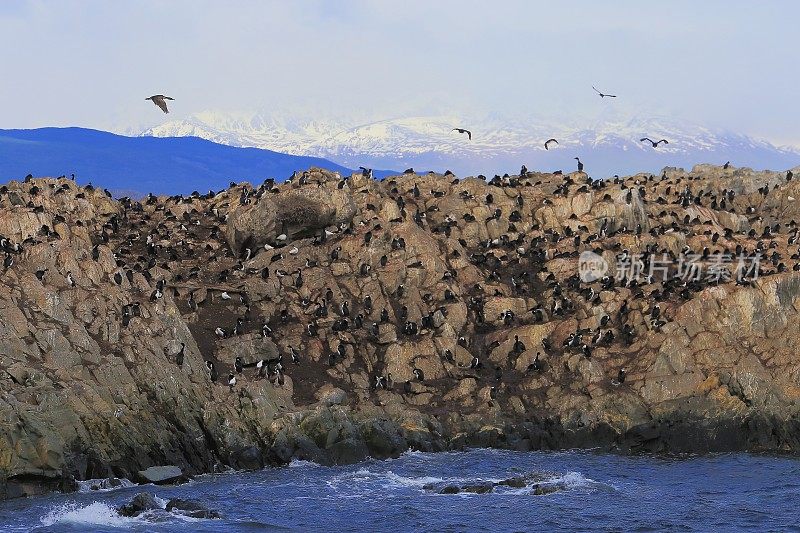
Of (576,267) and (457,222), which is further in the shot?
(457,222)

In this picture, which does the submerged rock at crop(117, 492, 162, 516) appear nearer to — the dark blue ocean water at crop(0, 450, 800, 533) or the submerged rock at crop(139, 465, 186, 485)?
the dark blue ocean water at crop(0, 450, 800, 533)

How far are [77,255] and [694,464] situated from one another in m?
34.9

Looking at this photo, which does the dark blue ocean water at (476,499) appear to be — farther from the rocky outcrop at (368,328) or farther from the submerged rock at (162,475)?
the rocky outcrop at (368,328)

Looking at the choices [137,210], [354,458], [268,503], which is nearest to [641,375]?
[354,458]

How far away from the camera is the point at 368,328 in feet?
225

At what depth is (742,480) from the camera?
5581 centimetres

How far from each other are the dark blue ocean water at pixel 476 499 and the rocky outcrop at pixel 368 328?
2.20 metres

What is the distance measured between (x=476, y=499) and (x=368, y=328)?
19.1 metres

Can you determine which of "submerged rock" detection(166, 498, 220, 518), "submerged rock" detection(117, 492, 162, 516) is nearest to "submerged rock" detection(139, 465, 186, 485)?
"submerged rock" detection(117, 492, 162, 516)

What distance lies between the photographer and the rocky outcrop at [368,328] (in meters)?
56.4

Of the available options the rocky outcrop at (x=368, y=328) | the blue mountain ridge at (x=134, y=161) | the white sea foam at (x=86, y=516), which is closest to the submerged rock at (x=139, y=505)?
the white sea foam at (x=86, y=516)

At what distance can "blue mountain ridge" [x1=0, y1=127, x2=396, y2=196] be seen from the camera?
14650 cm

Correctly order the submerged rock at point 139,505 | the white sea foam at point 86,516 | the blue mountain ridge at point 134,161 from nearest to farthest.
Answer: the white sea foam at point 86,516 < the submerged rock at point 139,505 < the blue mountain ridge at point 134,161

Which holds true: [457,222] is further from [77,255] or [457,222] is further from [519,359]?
[77,255]
